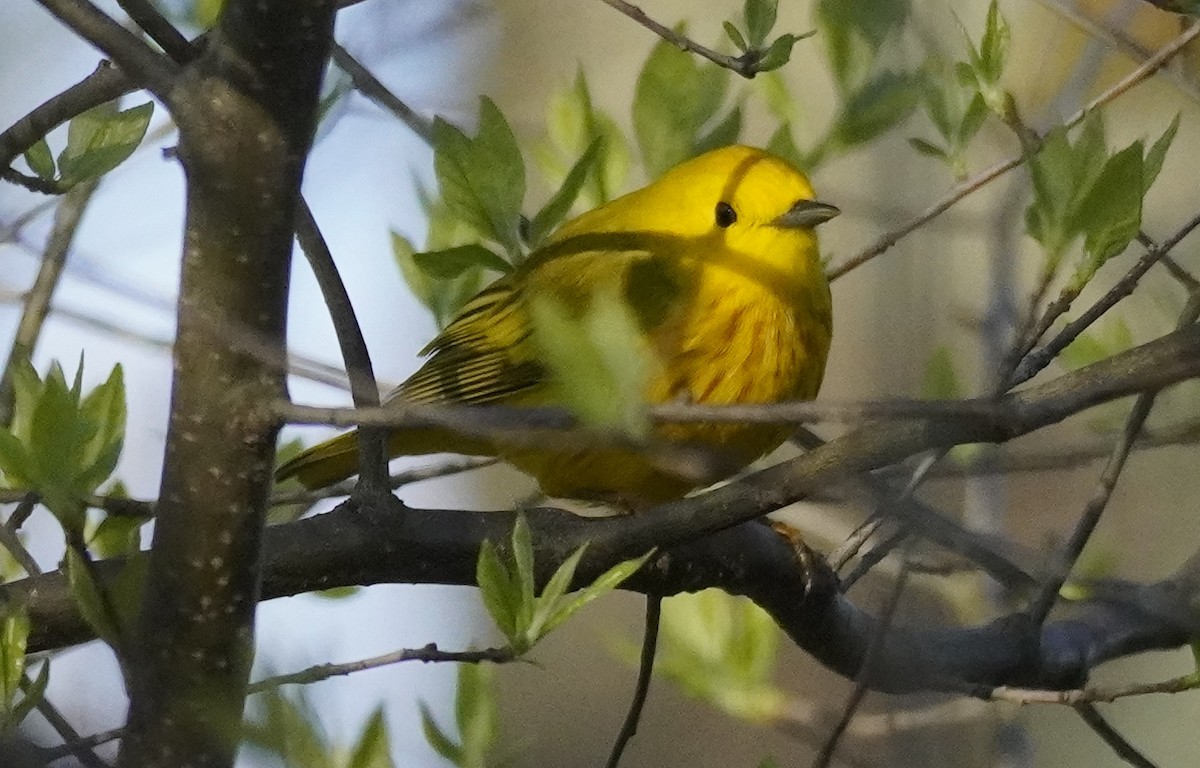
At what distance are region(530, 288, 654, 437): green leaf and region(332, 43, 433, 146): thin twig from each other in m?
0.40

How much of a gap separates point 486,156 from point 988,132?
0.86 m

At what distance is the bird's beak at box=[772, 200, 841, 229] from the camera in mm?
1212

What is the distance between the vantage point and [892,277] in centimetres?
223

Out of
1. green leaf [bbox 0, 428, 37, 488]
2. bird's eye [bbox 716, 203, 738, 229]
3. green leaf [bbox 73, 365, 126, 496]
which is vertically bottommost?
green leaf [bbox 0, 428, 37, 488]

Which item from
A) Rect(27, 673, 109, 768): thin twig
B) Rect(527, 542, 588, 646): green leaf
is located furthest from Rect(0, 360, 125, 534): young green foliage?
Rect(527, 542, 588, 646): green leaf

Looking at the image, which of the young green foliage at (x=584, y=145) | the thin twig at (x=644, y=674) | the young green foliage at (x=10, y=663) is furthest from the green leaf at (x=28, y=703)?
the young green foliage at (x=584, y=145)

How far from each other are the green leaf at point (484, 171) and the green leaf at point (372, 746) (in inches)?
12.3

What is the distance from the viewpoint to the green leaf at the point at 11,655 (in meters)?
0.60

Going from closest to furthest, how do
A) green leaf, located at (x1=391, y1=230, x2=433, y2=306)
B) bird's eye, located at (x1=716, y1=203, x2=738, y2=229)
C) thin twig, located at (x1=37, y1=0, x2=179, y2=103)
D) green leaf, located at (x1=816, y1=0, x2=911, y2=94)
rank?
thin twig, located at (x1=37, y1=0, x2=179, y2=103)
green leaf, located at (x1=816, y1=0, x2=911, y2=94)
green leaf, located at (x1=391, y1=230, x2=433, y2=306)
bird's eye, located at (x1=716, y1=203, x2=738, y2=229)

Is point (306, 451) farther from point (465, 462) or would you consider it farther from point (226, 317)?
point (226, 317)

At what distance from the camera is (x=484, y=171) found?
2.56ft

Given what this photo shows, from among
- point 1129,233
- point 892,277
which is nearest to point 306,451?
point 1129,233

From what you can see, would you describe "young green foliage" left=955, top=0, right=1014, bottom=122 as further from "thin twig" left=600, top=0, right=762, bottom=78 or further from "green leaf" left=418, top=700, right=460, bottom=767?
"green leaf" left=418, top=700, right=460, bottom=767

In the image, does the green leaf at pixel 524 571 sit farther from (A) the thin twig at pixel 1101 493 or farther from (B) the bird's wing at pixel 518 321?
(B) the bird's wing at pixel 518 321
